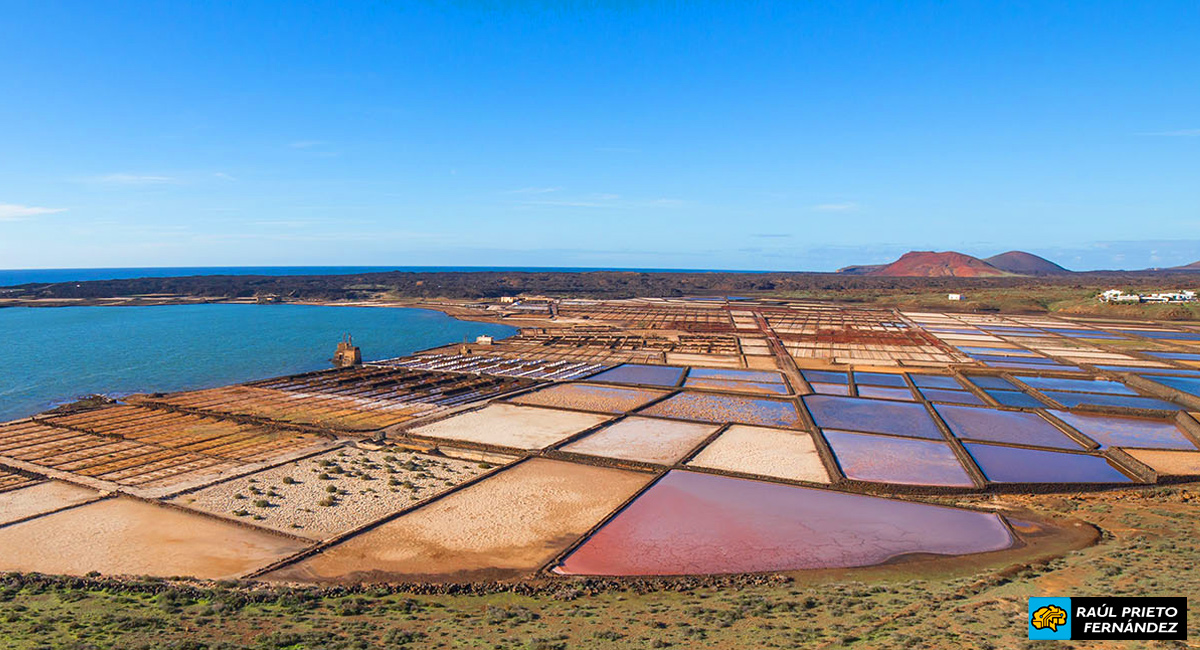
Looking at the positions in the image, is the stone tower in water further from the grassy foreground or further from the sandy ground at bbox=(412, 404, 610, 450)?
the grassy foreground

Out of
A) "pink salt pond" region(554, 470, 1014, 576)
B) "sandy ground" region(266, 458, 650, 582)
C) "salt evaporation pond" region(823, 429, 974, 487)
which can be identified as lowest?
"pink salt pond" region(554, 470, 1014, 576)

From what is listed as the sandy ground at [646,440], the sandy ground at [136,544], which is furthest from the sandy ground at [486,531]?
the sandy ground at [646,440]

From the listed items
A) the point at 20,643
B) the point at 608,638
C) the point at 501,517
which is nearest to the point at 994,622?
the point at 608,638

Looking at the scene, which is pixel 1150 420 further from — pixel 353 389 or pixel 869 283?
pixel 869 283

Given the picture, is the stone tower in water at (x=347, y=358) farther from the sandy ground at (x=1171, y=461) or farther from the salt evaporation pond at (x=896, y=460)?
the sandy ground at (x=1171, y=461)

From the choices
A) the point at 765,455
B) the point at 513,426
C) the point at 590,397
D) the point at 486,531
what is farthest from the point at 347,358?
the point at 765,455

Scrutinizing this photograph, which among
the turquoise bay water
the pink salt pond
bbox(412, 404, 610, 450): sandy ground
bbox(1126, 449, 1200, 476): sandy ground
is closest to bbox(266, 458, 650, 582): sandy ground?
the pink salt pond
